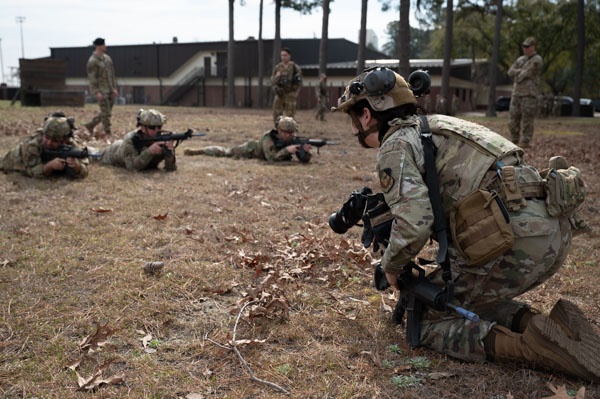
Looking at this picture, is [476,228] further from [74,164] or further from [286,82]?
[286,82]

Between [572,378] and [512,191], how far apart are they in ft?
3.37

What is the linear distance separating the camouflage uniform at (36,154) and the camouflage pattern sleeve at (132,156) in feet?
→ 2.70

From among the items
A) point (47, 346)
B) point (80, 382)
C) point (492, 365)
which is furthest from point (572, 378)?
point (47, 346)

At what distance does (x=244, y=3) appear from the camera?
36.1 m

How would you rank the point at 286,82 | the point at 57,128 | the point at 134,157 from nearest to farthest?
the point at 57,128, the point at 134,157, the point at 286,82

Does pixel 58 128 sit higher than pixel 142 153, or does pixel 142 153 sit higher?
pixel 58 128

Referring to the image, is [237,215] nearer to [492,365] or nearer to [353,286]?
[353,286]

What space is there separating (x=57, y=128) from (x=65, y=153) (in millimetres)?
373

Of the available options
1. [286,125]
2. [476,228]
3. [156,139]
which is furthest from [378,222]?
[286,125]

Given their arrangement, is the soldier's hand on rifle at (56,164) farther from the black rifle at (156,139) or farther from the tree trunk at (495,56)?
the tree trunk at (495,56)

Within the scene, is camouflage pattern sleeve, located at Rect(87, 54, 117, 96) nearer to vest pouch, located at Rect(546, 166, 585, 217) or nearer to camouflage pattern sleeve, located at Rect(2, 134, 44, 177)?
camouflage pattern sleeve, located at Rect(2, 134, 44, 177)

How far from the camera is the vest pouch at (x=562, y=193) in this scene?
2879 millimetres

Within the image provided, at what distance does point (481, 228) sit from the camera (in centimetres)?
281

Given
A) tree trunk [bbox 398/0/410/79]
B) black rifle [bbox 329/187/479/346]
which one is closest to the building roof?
tree trunk [bbox 398/0/410/79]
